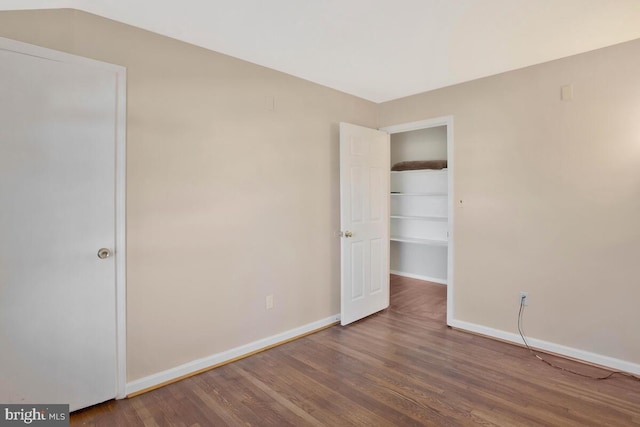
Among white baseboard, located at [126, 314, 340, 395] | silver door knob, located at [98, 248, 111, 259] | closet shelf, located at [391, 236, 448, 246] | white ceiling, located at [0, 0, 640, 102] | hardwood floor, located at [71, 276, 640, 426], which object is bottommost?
hardwood floor, located at [71, 276, 640, 426]

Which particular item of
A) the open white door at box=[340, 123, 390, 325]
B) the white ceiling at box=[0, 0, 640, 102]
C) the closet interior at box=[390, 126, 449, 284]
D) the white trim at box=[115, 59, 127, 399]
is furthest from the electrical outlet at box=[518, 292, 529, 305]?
the white trim at box=[115, 59, 127, 399]

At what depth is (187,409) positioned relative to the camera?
2043 millimetres

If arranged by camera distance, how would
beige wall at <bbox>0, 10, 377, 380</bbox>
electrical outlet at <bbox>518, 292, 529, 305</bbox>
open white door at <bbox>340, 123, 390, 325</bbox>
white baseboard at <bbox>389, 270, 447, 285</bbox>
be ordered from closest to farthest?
beige wall at <bbox>0, 10, 377, 380</bbox> < electrical outlet at <bbox>518, 292, 529, 305</bbox> < open white door at <bbox>340, 123, 390, 325</bbox> < white baseboard at <bbox>389, 270, 447, 285</bbox>

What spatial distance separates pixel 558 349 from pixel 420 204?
2.77 m

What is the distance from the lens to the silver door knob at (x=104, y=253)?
203 centimetres

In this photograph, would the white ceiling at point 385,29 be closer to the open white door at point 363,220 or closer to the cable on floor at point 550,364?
the open white door at point 363,220

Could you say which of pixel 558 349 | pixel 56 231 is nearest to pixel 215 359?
pixel 56 231

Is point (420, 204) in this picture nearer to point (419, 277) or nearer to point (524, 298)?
point (419, 277)

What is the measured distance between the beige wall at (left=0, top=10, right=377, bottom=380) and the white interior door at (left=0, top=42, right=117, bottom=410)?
139 millimetres

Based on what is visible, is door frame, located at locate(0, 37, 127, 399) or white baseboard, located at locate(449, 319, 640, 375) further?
white baseboard, located at locate(449, 319, 640, 375)

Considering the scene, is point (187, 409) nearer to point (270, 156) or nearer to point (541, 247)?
point (270, 156)

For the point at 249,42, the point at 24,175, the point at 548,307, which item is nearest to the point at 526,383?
the point at 548,307

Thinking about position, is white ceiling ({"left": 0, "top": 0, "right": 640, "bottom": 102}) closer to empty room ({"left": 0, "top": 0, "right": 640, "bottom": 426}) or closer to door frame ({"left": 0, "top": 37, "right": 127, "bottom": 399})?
empty room ({"left": 0, "top": 0, "right": 640, "bottom": 426})

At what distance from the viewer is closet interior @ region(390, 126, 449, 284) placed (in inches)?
193
